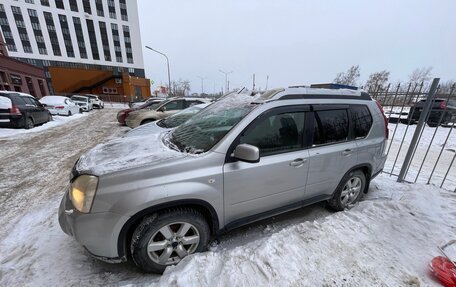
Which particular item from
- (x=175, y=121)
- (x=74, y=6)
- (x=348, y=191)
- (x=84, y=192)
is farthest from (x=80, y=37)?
(x=348, y=191)

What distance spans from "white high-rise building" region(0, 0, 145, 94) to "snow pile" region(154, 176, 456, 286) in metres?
49.4

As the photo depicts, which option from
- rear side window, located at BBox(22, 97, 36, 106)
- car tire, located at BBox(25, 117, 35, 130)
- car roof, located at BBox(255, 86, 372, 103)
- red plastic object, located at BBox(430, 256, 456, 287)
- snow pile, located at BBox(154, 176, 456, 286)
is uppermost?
car roof, located at BBox(255, 86, 372, 103)

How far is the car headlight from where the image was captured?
1838 millimetres

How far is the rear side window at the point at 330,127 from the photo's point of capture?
8.95 feet

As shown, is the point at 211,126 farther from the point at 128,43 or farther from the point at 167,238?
the point at 128,43

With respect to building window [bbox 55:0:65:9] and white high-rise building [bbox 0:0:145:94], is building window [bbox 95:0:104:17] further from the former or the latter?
building window [bbox 55:0:65:9]

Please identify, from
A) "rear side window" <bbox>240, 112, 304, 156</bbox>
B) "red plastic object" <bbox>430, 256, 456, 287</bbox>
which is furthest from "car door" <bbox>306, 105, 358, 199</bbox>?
"red plastic object" <bbox>430, 256, 456, 287</bbox>

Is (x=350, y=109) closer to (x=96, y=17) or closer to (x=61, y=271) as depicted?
(x=61, y=271)

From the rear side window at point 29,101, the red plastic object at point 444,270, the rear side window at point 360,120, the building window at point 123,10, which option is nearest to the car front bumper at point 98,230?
the red plastic object at point 444,270

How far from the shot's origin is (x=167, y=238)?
2.08 meters

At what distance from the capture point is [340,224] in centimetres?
259

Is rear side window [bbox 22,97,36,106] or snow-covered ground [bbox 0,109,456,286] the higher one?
rear side window [bbox 22,97,36,106]

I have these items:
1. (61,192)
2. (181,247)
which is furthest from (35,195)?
(181,247)

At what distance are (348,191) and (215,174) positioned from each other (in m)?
2.43
